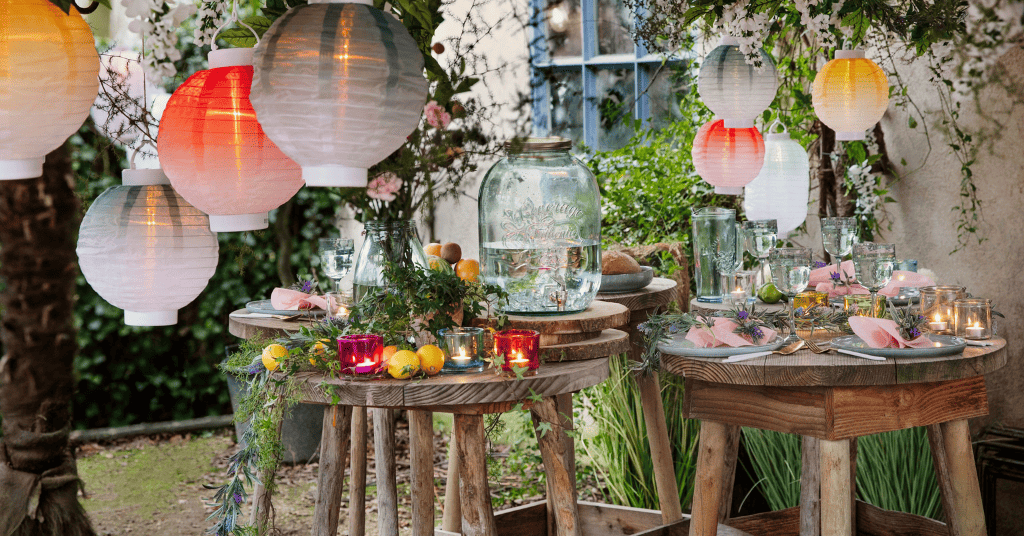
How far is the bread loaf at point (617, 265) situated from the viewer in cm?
258

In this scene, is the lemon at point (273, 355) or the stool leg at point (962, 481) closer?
the lemon at point (273, 355)

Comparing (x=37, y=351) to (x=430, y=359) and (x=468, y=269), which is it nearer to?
(x=468, y=269)

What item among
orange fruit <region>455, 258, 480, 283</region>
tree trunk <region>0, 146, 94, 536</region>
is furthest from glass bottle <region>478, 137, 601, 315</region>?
tree trunk <region>0, 146, 94, 536</region>

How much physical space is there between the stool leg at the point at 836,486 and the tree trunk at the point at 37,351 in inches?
96.0

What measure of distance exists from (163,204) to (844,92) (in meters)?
1.83

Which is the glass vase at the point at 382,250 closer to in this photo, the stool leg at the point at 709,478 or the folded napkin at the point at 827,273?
the stool leg at the point at 709,478

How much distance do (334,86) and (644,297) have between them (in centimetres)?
158

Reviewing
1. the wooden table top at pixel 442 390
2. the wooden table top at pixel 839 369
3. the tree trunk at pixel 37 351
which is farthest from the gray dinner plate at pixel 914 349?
the tree trunk at pixel 37 351

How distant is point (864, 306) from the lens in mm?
2189

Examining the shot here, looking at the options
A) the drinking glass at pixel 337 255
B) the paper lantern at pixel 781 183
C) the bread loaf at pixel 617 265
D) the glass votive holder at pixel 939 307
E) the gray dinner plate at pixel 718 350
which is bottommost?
the gray dinner plate at pixel 718 350

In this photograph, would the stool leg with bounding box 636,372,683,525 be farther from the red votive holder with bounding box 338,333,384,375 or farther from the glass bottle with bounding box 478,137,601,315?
the red votive holder with bounding box 338,333,384,375

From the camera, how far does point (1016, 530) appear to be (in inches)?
119

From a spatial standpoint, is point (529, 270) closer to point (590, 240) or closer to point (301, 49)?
point (590, 240)

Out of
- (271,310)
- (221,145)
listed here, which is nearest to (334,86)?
(221,145)
